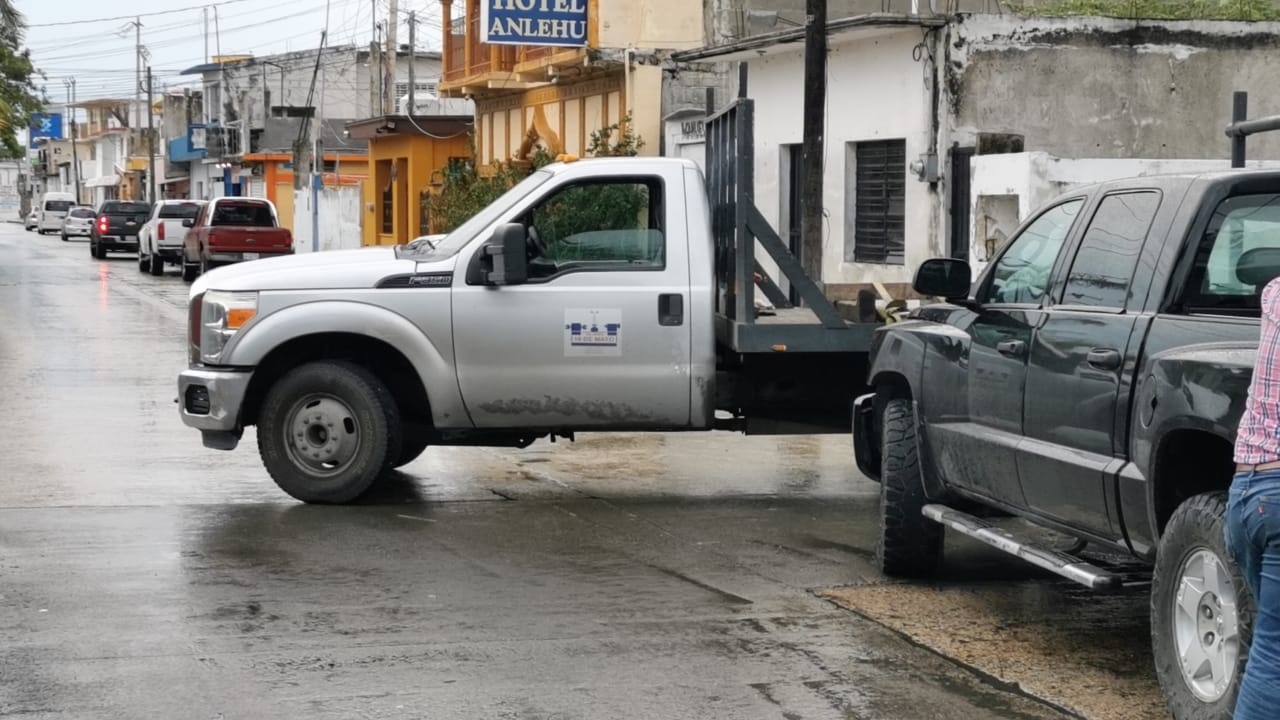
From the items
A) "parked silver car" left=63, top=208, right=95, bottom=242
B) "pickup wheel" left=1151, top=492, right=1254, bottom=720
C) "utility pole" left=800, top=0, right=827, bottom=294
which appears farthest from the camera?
"parked silver car" left=63, top=208, right=95, bottom=242

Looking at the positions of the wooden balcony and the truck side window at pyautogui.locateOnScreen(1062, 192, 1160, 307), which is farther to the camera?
the wooden balcony

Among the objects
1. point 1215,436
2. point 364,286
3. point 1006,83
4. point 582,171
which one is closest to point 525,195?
point 582,171

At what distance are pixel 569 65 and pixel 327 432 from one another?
20.6m

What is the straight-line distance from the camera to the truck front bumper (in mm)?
10375

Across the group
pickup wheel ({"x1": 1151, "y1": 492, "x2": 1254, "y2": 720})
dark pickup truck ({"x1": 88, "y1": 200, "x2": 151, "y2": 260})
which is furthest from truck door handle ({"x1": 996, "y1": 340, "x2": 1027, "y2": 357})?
dark pickup truck ({"x1": 88, "y1": 200, "x2": 151, "y2": 260})

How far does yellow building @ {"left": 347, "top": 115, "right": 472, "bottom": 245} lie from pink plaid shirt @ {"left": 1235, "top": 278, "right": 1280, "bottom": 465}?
38.3 meters

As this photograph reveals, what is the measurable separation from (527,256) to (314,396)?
4.91 feet

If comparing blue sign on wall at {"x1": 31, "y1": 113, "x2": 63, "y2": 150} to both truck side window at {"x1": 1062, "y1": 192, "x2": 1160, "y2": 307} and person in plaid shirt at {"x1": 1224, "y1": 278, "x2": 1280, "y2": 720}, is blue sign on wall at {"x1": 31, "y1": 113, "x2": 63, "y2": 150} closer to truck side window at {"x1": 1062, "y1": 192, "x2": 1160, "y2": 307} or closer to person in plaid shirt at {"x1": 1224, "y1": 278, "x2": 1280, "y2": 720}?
truck side window at {"x1": 1062, "y1": 192, "x2": 1160, "y2": 307}

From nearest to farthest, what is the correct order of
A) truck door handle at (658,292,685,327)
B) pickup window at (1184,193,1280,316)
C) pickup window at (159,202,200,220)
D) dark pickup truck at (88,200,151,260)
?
pickup window at (1184,193,1280,316), truck door handle at (658,292,685,327), pickup window at (159,202,200,220), dark pickup truck at (88,200,151,260)

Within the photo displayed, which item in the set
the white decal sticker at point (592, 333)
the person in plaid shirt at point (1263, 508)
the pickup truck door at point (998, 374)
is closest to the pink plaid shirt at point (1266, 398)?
the person in plaid shirt at point (1263, 508)

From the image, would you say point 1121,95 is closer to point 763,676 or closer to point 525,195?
point 525,195

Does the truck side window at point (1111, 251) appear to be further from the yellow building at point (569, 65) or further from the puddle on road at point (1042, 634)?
the yellow building at point (569, 65)

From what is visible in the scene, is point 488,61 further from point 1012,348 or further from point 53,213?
point 53,213

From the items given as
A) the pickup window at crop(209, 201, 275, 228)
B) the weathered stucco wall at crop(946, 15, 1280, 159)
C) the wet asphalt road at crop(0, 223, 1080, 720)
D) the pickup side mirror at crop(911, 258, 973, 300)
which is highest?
the weathered stucco wall at crop(946, 15, 1280, 159)
